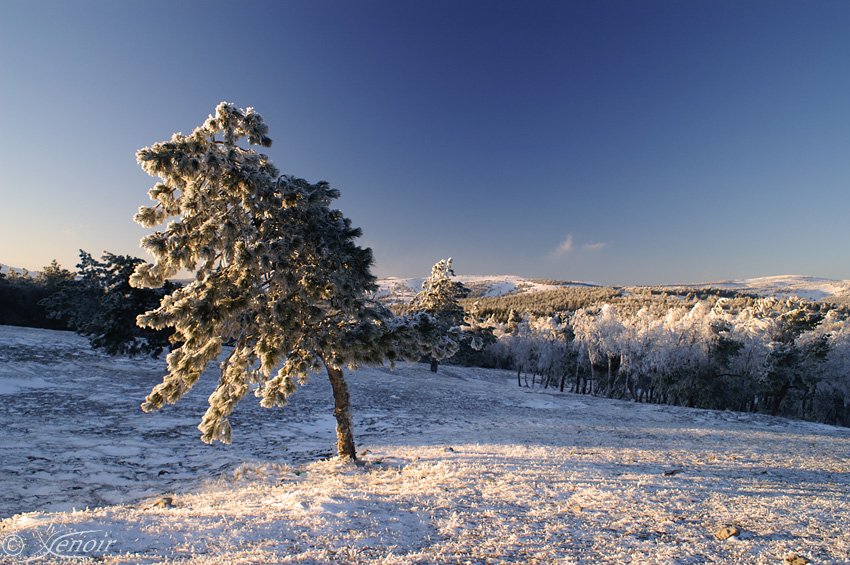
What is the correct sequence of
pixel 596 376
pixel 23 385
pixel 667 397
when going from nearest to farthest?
pixel 23 385 → pixel 667 397 → pixel 596 376

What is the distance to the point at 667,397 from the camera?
51344 millimetres

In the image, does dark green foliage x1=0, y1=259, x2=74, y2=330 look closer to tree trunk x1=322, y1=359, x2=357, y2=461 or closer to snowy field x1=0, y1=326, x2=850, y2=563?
snowy field x1=0, y1=326, x2=850, y2=563

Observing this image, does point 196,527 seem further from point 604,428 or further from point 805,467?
point 604,428

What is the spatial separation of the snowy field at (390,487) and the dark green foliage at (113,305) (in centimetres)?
593

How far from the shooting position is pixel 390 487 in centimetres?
877

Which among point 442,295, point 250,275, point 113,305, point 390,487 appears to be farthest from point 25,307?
point 390,487

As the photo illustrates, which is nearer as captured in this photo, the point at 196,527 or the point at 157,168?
the point at 196,527

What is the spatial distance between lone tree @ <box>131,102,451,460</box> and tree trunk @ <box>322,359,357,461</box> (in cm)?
104

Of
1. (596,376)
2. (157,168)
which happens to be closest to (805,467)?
(157,168)

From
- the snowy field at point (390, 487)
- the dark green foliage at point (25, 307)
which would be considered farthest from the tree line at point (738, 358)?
the dark green foliage at point (25, 307)

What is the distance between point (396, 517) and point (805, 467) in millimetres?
14451

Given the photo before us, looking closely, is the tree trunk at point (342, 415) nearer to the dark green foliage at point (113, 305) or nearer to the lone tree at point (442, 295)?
the dark green foliage at point (113, 305)

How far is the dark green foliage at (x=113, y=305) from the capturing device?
26.9 metres

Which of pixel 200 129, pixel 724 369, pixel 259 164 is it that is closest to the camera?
pixel 200 129
